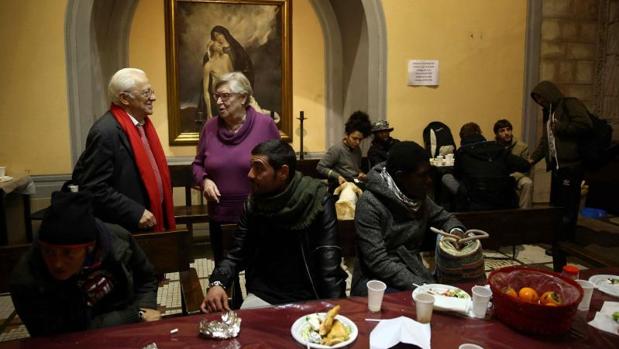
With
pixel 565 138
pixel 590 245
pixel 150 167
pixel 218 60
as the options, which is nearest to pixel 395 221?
pixel 150 167

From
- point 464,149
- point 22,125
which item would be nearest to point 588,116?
point 464,149

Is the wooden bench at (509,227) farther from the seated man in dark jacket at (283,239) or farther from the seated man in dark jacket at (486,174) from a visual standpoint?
the seated man in dark jacket at (486,174)

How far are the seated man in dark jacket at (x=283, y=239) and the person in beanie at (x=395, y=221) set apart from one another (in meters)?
0.15

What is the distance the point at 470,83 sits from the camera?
224 inches

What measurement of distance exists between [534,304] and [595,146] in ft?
11.9

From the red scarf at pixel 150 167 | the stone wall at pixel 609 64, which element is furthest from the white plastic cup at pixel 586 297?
the stone wall at pixel 609 64

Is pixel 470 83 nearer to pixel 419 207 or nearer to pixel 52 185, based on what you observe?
pixel 419 207

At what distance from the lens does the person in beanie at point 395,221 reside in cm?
227

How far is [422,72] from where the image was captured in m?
5.48

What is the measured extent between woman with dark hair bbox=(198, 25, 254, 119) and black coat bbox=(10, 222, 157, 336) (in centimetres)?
403

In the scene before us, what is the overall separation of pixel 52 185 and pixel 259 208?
3361mm

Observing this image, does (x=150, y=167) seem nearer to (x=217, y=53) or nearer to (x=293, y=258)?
(x=293, y=258)

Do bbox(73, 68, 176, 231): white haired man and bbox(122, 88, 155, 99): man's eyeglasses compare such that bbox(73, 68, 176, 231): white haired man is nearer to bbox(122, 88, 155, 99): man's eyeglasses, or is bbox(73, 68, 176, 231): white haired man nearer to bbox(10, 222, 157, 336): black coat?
bbox(122, 88, 155, 99): man's eyeglasses

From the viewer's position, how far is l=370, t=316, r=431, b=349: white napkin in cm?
152
